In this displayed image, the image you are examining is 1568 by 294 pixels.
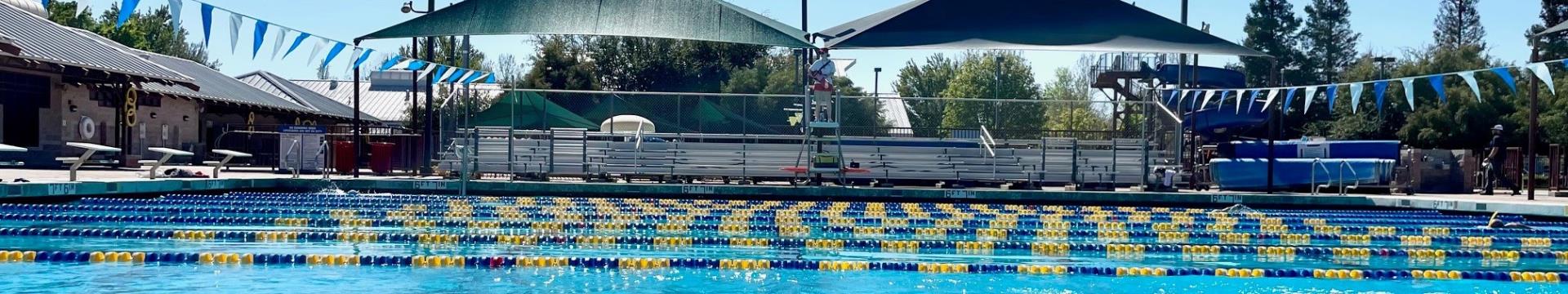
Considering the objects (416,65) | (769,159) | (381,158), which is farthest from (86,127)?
(769,159)

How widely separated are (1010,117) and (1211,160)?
10.5 meters

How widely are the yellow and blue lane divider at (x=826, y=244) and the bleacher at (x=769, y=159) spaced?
938 centimetres

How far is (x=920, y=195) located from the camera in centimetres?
2188

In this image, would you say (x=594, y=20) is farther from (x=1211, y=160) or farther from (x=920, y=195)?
(x=1211, y=160)

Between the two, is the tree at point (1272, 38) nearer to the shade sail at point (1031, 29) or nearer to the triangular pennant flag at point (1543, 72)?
the shade sail at point (1031, 29)

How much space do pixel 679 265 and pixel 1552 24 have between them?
48.1m

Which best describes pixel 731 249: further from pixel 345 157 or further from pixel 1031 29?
pixel 345 157

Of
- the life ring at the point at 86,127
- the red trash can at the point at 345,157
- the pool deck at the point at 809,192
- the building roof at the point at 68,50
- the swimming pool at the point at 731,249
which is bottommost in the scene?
the swimming pool at the point at 731,249

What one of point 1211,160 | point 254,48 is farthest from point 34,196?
point 1211,160

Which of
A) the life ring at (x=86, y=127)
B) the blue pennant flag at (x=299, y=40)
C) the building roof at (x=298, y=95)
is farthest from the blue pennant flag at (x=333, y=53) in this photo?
the building roof at (x=298, y=95)

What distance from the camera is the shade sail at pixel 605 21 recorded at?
892 inches

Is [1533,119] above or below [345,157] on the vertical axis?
above

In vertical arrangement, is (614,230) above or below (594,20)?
below

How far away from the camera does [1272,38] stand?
55.8 m
